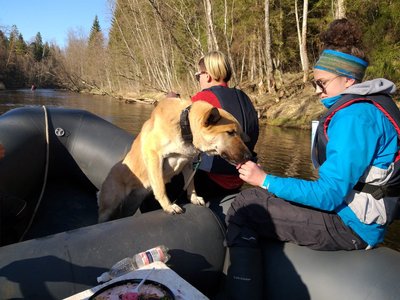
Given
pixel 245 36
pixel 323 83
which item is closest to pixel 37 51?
pixel 245 36

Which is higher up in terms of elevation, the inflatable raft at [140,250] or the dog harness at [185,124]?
the dog harness at [185,124]

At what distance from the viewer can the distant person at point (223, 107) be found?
328 cm

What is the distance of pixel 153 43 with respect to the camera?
101 ft

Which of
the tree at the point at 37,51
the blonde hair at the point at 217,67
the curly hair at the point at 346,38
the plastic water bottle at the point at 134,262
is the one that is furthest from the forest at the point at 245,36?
the tree at the point at 37,51

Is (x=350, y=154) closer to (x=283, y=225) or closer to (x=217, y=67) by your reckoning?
(x=283, y=225)

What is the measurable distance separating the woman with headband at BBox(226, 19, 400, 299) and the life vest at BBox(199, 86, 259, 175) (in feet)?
2.54

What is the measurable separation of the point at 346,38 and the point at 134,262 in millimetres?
2003

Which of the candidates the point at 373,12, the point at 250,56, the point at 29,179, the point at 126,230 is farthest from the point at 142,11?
the point at 126,230

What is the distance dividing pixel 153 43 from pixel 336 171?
101ft

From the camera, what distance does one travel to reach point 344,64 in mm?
2225

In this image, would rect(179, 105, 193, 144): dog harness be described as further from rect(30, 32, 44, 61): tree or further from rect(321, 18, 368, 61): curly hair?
rect(30, 32, 44, 61): tree

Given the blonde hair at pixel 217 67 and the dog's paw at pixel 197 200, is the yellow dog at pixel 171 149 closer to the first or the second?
the dog's paw at pixel 197 200

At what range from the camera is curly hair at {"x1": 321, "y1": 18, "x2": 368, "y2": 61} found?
2.28 meters

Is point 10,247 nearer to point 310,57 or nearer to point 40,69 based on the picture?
point 310,57
